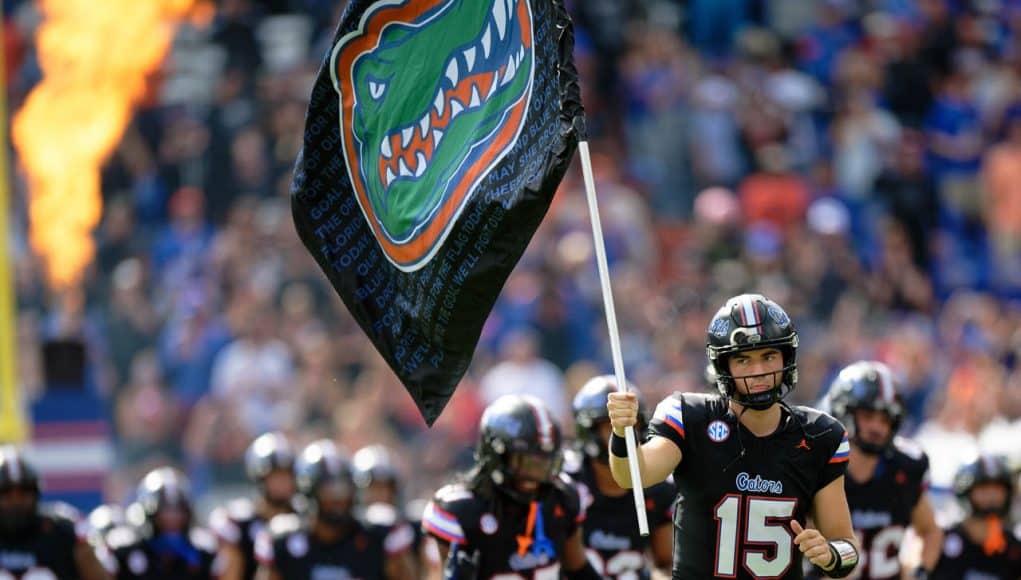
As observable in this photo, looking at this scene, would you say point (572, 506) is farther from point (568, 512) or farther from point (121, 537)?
point (121, 537)

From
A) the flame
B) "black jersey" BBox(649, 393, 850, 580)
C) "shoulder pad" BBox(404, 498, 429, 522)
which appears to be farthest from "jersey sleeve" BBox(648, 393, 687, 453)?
the flame

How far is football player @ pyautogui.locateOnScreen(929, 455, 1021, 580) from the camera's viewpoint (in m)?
11.2

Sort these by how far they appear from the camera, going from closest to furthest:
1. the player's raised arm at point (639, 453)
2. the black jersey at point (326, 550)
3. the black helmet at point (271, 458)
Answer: the player's raised arm at point (639, 453)
the black jersey at point (326, 550)
the black helmet at point (271, 458)

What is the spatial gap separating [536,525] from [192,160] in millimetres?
10339

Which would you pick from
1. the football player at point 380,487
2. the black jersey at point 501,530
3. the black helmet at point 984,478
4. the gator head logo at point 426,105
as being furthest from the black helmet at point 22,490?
the black helmet at point 984,478

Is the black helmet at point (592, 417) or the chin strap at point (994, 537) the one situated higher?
the black helmet at point (592, 417)

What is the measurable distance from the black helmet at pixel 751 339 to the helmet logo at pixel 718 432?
11cm

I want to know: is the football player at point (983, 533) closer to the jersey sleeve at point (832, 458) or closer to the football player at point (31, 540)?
the jersey sleeve at point (832, 458)

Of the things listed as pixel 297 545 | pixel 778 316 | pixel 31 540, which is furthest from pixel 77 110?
pixel 778 316

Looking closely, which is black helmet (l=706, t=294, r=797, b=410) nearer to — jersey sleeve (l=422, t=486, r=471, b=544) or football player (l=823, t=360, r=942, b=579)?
jersey sleeve (l=422, t=486, r=471, b=544)

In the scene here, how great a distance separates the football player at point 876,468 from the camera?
33.4 ft

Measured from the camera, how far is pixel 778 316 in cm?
736

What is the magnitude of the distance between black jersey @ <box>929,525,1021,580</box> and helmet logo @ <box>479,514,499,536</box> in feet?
10.8

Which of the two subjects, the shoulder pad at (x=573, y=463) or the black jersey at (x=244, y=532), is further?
the black jersey at (x=244, y=532)
